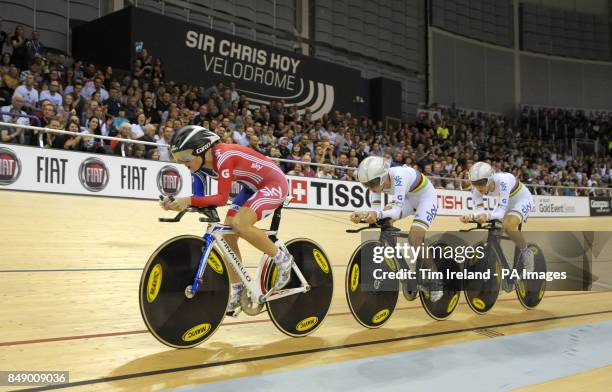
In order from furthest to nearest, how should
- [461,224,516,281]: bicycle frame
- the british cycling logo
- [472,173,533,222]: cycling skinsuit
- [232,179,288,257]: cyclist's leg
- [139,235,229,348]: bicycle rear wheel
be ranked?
the british cycling logo
[472,173,533,222]: cycling skinsuit
[461,224,516,281]: bicycle frame
[232,179,288,257]: cyclist's leg
[139,235,229,348]: bicycle rear wheel

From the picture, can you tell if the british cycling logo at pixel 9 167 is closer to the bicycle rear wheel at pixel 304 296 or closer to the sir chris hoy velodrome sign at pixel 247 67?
the sir chris hoy velodrome sign at pixel 247 67

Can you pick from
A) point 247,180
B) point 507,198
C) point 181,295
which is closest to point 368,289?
point 247,180

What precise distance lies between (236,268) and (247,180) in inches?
20.8

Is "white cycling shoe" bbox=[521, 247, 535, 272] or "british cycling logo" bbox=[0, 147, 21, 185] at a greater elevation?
"british cycling logo" bbox=[0, 147, 21, 185]

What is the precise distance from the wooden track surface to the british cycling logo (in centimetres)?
26

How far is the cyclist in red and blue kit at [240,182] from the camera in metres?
3.26

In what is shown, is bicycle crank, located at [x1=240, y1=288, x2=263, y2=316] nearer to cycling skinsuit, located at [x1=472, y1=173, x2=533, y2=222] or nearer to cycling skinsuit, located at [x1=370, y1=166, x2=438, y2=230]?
cycling skinsuit, located at [x1=370, y1=166, x2=438, y2=230]

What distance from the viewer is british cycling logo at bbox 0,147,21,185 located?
26.4 feet

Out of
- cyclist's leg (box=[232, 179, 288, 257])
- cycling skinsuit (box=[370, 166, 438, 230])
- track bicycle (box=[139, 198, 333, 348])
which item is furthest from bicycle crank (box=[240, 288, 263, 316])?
cycling skinsuit (box=[370, 166, 438, 230])

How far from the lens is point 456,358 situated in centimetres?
341

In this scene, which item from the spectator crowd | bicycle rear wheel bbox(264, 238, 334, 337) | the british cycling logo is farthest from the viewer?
the spectator crowd

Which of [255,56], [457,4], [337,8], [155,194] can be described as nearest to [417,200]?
[155,194]

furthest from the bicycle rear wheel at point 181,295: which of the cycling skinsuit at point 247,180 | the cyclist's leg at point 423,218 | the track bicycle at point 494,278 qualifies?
the track bicycle at point 494,278

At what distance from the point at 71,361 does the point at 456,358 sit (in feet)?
6.76
